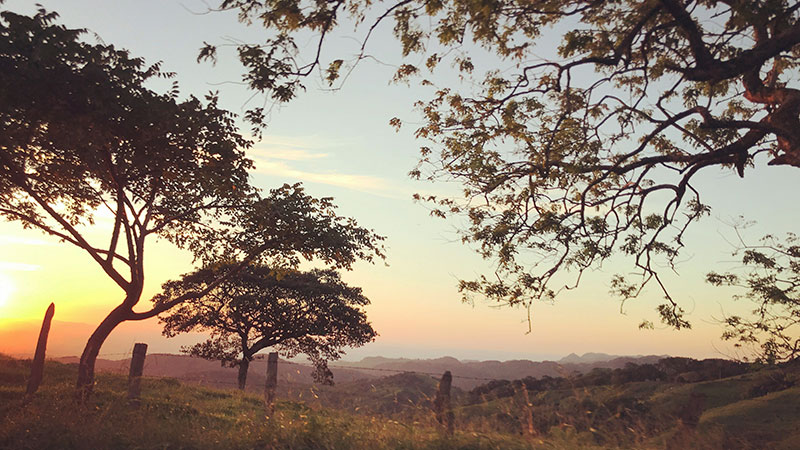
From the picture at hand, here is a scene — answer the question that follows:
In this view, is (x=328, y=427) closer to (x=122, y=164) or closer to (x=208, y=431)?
(x=208, y=431)

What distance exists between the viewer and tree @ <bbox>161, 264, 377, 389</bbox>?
3042 centimetres

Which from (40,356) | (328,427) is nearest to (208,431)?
(328,427)

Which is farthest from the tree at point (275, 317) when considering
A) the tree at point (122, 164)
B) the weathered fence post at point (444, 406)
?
the weathered fence post at point (444, 406)

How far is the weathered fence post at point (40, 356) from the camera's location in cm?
1631

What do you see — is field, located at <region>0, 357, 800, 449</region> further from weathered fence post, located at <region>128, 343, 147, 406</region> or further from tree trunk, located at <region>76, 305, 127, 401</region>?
tree trunk, located at <region>76, 305, 127, 401</region>

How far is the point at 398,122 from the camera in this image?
1508cm

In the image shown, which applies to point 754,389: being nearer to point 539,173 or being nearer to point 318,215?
point 539,173

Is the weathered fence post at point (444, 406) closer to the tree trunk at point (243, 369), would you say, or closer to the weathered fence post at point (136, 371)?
the weathered fence post at point (136, 371)

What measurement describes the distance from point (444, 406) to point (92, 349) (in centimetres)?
1212

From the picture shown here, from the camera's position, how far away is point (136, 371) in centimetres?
1495

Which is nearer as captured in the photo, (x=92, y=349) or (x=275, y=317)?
(x=92, y=349)

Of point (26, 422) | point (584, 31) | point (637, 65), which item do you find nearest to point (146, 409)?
point (26, 422)

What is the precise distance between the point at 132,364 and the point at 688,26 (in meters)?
16.0

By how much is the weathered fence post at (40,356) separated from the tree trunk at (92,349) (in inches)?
55.1
